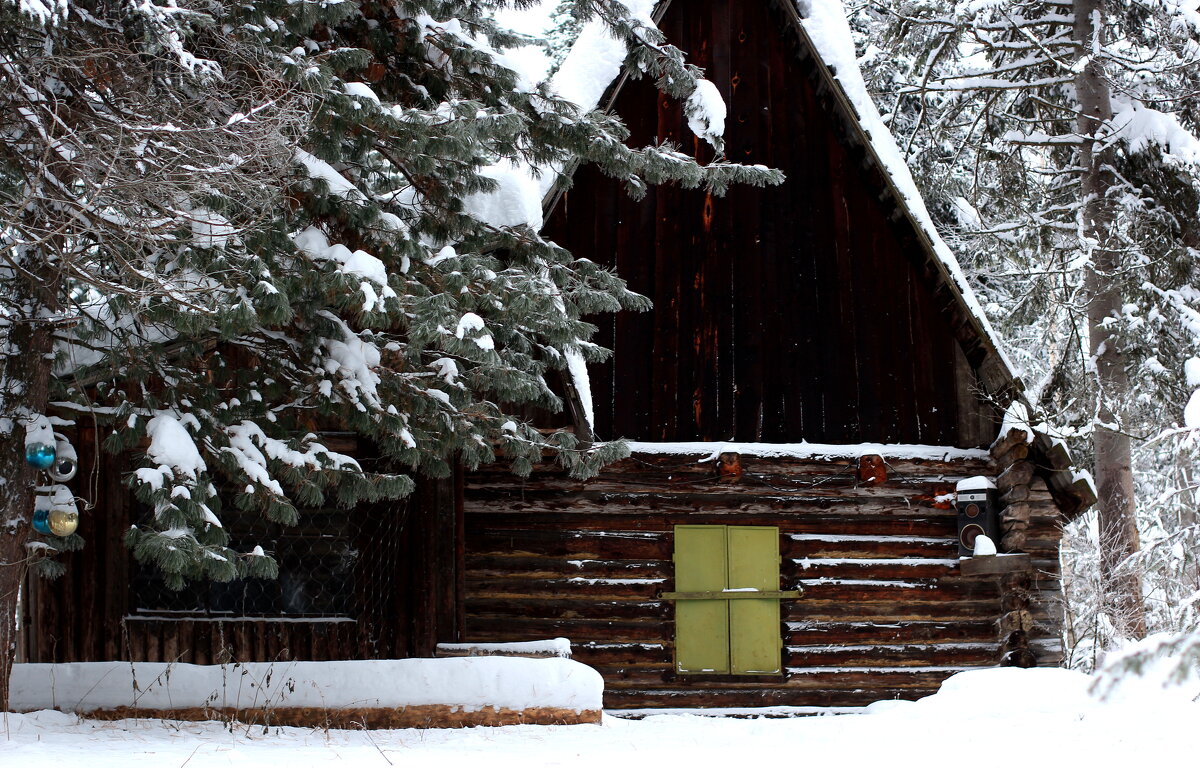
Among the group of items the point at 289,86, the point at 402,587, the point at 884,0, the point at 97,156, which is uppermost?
the point at 884,0

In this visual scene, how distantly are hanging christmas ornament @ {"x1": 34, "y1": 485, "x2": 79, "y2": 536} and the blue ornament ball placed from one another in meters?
0.45

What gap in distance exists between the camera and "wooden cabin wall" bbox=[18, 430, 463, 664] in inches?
379

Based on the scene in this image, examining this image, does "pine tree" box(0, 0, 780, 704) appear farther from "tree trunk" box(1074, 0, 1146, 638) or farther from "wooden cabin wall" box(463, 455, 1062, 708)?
"tree trunk" box(1074, 0, 1146, 638)

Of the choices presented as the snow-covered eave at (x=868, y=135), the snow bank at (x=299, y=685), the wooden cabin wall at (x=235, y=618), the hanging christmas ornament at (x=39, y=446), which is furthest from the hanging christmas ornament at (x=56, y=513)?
the snow-covered eave at (x=868, y=135)

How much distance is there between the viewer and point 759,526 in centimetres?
1124

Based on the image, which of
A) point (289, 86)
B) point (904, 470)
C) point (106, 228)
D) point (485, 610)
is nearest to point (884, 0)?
point (904, 470)

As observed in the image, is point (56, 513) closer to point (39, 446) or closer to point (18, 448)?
point (18, 448)

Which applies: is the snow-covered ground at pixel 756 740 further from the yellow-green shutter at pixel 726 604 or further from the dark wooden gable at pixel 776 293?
the dark wooden gable at pixel 776 293

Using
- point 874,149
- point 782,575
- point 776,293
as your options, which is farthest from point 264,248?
point 874,149

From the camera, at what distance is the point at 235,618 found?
9.76m

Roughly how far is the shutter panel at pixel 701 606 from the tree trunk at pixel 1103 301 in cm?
636

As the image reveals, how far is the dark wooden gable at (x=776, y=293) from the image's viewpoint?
441 inches

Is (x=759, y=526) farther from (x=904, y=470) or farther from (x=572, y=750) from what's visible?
(x=572, y=750)

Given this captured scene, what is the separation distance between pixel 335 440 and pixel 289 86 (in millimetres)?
3855
